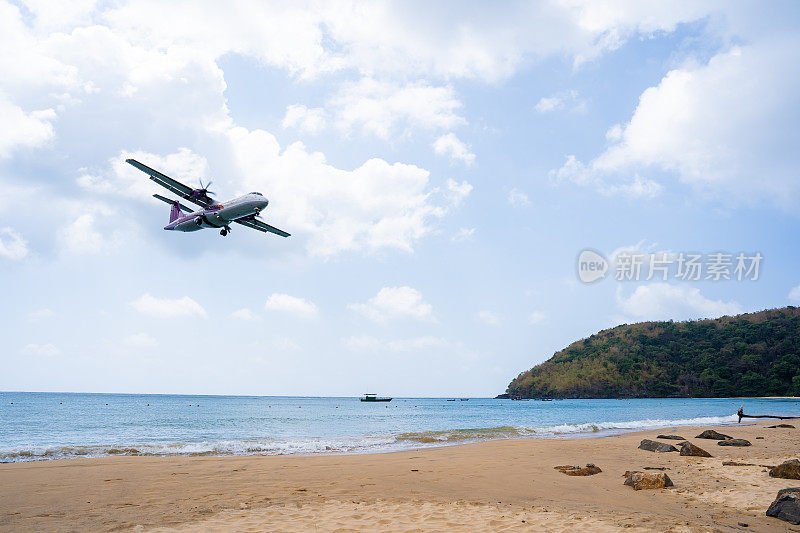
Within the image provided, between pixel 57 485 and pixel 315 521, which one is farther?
pixel 57 485

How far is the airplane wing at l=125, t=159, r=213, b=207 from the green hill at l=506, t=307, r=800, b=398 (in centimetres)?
16345

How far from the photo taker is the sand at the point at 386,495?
888 centimetres

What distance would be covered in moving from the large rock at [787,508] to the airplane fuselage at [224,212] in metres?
26.5

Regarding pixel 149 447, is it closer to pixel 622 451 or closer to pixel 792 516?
pixel 622 451

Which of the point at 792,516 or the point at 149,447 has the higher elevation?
the point at 792,516

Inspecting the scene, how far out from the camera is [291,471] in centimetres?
1553

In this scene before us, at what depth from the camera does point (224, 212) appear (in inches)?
1145

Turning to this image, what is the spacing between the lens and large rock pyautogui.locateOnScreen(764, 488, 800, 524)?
27.9ft

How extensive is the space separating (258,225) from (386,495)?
85.9 feet

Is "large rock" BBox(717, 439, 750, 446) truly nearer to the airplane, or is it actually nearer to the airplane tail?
the airplane

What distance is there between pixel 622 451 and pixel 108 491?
1911 cm

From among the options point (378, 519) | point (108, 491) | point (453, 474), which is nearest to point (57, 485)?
point (108, 491)

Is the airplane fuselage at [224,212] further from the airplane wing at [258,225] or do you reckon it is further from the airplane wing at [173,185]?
the airplane wing at [258,225]

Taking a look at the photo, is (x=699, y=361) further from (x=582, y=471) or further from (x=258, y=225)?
(x=582, y=471)
